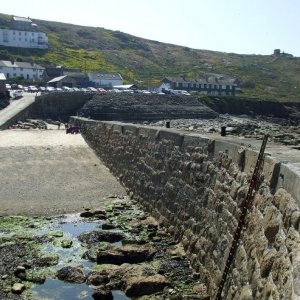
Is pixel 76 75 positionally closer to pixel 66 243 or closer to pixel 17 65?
pixel 17 65

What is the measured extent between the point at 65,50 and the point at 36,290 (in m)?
129

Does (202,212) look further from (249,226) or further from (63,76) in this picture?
(63,76)

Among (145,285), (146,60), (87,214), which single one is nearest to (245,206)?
(145,285)

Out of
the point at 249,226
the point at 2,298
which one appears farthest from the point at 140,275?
the point at 249,226

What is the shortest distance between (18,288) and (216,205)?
691 centimetres

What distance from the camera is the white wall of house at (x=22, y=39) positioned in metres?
130

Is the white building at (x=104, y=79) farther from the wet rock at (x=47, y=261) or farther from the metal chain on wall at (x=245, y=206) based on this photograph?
the metal chain on wall at (x=245, y=206)

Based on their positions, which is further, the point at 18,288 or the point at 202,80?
the point at 202,80

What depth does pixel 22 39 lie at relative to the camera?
132 metres

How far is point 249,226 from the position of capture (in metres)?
10.8

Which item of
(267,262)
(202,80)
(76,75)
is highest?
(267,262)

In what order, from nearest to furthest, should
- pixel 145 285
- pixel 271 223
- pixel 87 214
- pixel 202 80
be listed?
pixel 271 223 → pixel 145 285 → pixel 87 214 → pixel 202 80

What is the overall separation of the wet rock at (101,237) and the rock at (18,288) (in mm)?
5163

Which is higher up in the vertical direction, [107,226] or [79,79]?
[107,226]
